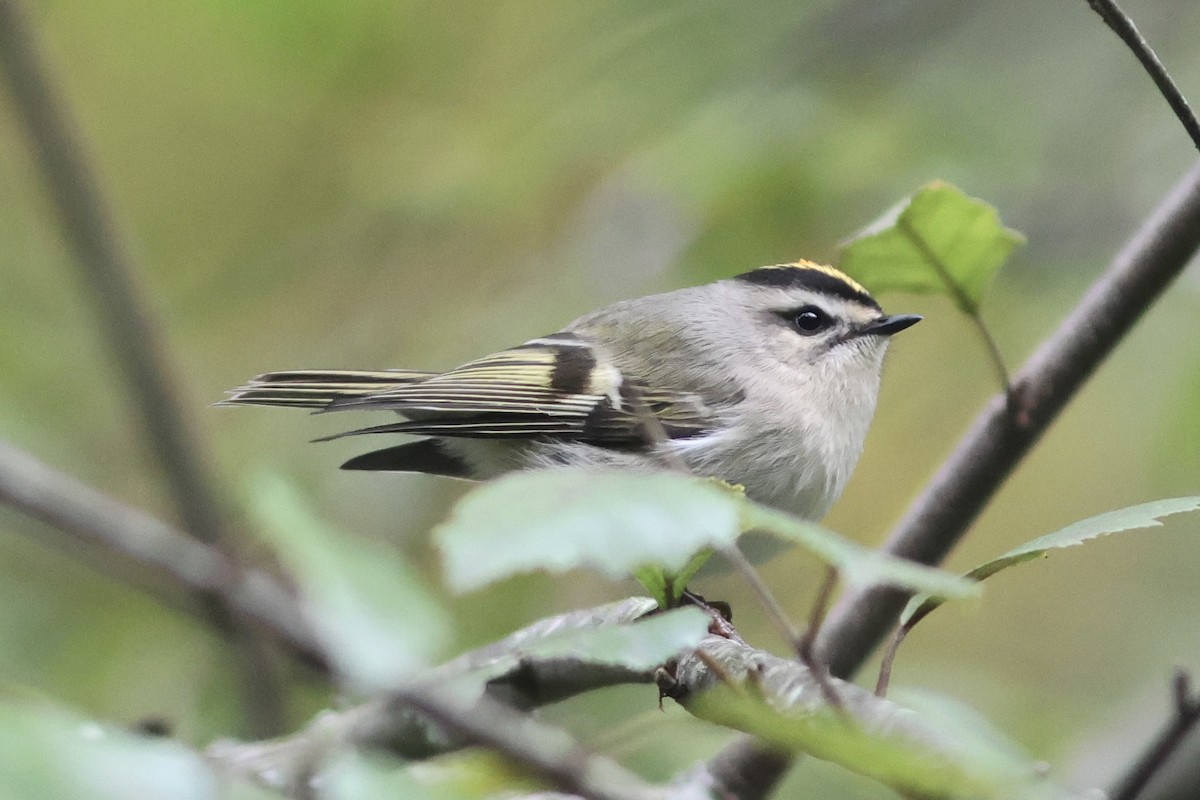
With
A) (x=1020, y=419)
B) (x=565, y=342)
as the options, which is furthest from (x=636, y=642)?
(x=565, y=342)

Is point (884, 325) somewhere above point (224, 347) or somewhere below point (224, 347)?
below

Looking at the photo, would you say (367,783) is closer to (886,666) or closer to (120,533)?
(120,533)

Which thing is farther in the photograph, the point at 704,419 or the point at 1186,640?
the point at 1186,640

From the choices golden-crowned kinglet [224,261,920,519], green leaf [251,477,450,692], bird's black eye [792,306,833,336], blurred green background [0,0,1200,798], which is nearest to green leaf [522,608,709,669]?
green leaf [251,477,450,692]

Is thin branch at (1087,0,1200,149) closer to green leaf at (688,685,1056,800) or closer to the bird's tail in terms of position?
green leaf at (688,685,1056,800)

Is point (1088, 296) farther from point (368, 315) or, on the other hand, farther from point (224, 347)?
point (224, 347)

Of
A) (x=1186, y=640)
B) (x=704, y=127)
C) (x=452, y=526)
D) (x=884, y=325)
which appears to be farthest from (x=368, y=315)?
(x=452, y=526)

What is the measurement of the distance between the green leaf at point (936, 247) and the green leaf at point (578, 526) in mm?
939

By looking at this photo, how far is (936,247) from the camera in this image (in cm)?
170

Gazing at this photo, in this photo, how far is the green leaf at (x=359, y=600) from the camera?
57 cm

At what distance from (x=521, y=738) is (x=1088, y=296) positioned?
1.57 meters

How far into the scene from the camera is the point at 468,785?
1032 mm

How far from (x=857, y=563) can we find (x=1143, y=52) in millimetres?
867

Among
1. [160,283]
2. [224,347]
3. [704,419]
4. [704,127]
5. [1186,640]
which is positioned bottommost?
[1186,640]
